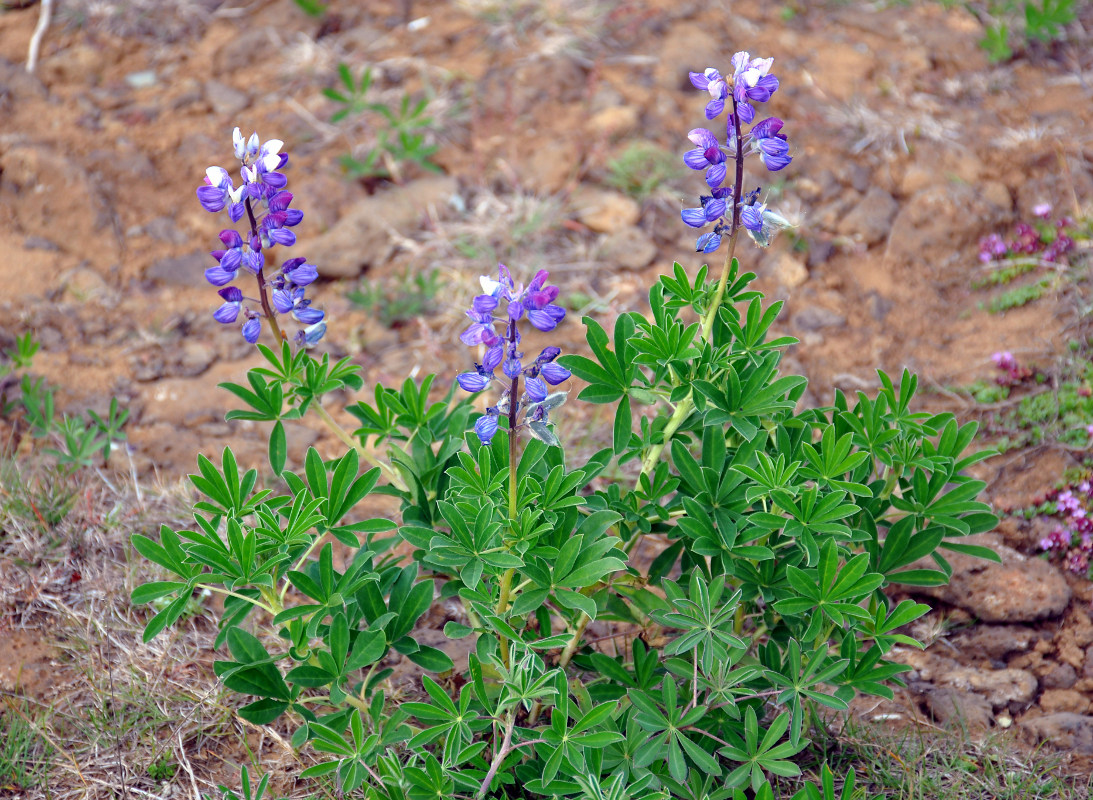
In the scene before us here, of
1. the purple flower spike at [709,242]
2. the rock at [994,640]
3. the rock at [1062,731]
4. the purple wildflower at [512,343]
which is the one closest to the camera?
the purple wildflower at [512,343]

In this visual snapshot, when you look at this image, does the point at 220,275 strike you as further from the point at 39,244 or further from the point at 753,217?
the point at 39,244

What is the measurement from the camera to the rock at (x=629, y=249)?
4410 mm

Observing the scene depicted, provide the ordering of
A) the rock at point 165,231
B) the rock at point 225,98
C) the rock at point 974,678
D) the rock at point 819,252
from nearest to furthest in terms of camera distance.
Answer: the rock at point 974,678, the rock at point 819,252, the rock at point 165,231, the rock at point 225,98

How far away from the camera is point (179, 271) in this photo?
14.6 feet

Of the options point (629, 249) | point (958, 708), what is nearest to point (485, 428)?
point (958, 708)

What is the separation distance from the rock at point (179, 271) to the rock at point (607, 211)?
1.82m

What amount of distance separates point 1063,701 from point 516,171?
341 centimetres

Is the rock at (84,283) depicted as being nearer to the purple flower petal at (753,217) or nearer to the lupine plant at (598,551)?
the lupine plant at (598,551)

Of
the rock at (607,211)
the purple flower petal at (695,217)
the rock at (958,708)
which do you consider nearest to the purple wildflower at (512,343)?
the purple flower petal at (695,217)

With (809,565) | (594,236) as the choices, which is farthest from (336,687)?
(594,236)

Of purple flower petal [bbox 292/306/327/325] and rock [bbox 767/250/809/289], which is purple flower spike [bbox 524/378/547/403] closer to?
purple flower petal [bbox 292/306/327/325]

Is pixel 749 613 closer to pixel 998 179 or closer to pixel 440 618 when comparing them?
pixel 440 618

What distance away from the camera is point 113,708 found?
2598 millimetres

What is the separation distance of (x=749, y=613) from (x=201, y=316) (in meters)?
2.90
